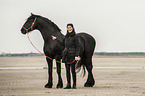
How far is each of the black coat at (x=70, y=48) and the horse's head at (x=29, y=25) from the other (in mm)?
1486

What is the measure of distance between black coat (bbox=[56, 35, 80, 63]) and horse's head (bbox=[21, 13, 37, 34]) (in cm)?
149

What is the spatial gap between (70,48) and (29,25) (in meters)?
1.87

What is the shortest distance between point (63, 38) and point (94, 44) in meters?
1.49

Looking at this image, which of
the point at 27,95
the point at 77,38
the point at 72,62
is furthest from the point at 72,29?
the point at 27,95

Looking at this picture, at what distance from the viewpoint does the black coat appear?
448 inches

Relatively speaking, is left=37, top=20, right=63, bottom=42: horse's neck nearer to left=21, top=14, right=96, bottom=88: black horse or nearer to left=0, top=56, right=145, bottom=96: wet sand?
left=21, top=14, right=96, bottom=88: black horse

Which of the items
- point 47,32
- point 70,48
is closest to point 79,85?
point 70,48

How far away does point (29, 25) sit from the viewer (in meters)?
12.2

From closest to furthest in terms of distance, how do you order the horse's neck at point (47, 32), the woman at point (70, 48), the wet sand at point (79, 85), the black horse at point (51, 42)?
the wet sand at point (79, 85) < the woman at point (70, 48) < the black horse at point (51, 42) < the horse's neck at point (47, 32)

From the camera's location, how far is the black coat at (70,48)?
37.3 feet

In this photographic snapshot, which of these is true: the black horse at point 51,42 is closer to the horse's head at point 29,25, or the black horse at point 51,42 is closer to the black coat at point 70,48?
the horse's head at point 29,25

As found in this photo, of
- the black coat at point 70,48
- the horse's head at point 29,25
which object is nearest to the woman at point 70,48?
the black coat at point 70,48

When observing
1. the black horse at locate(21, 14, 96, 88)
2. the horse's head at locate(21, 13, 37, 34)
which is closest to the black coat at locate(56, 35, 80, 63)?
the black horse at locate(21, 14, 96, 88)

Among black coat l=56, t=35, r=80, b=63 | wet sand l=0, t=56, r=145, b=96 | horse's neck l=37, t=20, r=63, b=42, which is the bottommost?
wet sand l=0, t=56, r=145, b=96
